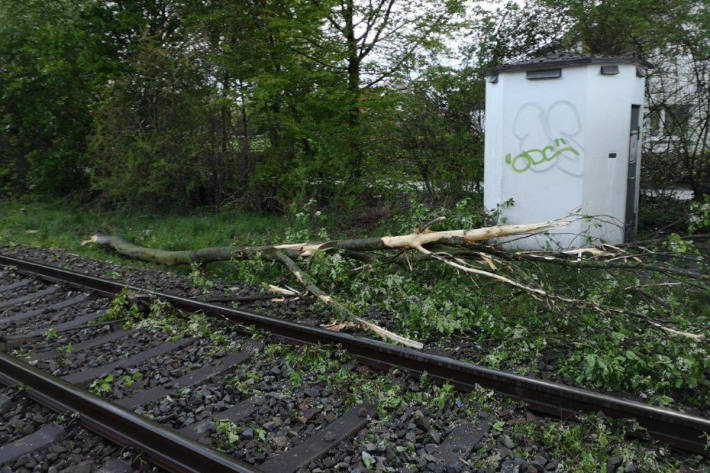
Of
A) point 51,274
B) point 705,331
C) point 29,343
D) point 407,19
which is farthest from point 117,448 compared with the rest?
point 407,19

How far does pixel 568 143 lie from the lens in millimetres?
9133

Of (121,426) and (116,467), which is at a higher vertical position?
(121,426)

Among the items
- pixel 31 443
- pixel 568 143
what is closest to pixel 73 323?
pixel 31 443

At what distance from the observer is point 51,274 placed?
8742mm

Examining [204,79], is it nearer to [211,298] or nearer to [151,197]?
[151,197]

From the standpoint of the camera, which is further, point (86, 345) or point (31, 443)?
point (86, 345)

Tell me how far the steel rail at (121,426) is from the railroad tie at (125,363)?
0.29 m

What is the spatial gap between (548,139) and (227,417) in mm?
7039

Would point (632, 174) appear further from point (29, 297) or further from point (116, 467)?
point (29, 297)

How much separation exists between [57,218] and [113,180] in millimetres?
1849

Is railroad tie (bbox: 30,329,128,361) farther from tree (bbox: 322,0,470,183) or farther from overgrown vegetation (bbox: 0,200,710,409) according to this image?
tree (bbox: 322,0,470,183)

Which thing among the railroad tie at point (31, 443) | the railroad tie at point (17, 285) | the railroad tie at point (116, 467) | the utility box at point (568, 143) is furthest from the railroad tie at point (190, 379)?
the utility box at point (568, 143)

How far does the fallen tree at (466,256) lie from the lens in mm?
5551

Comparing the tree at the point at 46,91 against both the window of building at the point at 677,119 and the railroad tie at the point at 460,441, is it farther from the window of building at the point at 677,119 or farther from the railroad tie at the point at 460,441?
the railroad tie at the point at 460,441
